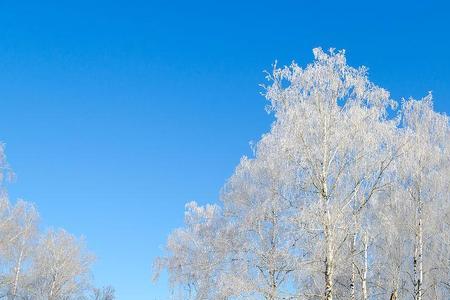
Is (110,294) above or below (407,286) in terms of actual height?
above

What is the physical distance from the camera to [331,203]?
677 inches

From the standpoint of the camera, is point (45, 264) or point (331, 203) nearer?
point (331, 203)

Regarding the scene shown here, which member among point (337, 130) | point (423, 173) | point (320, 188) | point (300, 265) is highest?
point (423, 173)

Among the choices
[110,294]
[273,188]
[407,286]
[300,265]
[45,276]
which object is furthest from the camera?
[110,294]

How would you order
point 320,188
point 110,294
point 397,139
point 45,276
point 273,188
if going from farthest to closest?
point 110,294 < point 45,276 < point 273,188 < point 397,139 < point 320,188

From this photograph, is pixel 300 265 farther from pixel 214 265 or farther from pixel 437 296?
pixel 437 296

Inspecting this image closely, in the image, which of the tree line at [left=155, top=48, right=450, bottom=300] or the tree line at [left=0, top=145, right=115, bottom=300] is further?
the tree line at [left=0, top=145, right=115, bottom=300]

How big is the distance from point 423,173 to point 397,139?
577 cm

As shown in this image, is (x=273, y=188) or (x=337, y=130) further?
(x=273, y=188)

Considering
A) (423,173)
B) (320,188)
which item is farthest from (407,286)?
(320,188)

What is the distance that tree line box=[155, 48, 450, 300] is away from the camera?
17.5 m

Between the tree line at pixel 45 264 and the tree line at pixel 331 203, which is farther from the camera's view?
the tree line at pixel 45 264

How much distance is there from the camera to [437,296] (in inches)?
1099

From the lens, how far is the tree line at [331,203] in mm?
17500
